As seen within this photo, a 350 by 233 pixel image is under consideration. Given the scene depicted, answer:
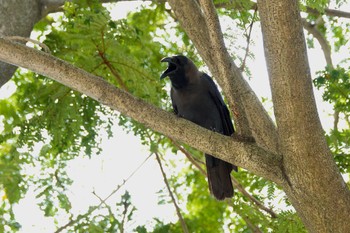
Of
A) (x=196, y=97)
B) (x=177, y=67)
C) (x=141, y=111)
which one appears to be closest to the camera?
(x=141, y=111)

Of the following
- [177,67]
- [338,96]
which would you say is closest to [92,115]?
[177,67]

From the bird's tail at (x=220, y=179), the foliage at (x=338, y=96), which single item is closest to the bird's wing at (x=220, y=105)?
the bird's tail at (x=220, y=179)

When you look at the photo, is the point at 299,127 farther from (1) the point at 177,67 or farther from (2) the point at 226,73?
(1) the point at 177,67

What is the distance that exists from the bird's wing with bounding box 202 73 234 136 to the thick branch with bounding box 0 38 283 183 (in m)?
1.96

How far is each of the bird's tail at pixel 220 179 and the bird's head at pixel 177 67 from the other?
2.95 feet

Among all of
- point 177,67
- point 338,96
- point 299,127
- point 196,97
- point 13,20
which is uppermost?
point 13,20

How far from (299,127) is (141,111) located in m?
0.94

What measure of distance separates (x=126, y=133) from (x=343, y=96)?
2.22 metres

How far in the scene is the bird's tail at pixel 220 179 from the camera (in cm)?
528

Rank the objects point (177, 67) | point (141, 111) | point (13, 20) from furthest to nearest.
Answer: point (177, 67) < point (13, 20) < point (141, 111)

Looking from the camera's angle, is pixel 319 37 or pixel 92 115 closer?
pixel 92 115

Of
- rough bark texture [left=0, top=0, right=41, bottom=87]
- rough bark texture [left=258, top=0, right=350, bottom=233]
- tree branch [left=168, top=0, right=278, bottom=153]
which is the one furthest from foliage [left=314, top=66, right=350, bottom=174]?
rough bark texture [left=0, top=0, right=41, bottom=87]

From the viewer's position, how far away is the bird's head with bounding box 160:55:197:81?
5.66 meters

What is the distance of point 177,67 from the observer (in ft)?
18.6
